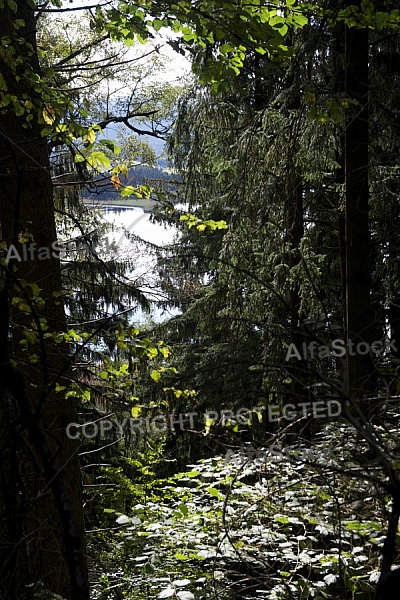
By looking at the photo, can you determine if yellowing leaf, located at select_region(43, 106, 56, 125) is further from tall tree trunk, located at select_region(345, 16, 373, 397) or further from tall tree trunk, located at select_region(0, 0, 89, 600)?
tall tree trunk, located at select_region(345, 16, 373, 397)

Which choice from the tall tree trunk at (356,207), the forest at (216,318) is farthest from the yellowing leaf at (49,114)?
A: the tall tree trunk at (356,207)

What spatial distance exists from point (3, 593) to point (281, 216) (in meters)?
5.28

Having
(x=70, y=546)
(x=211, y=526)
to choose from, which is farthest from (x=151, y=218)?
(x=70, y=546)

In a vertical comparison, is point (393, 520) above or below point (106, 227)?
below

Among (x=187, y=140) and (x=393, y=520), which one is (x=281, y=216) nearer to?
(x=187, y=140)

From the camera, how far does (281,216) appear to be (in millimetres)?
7184

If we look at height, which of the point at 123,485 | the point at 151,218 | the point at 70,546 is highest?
the point at 151,218

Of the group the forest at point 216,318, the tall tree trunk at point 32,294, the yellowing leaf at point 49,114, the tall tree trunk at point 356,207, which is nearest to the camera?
the forest at point 216,318

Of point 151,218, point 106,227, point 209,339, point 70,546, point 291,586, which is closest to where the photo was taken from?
point 70,546

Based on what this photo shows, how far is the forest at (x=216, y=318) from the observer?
2.41 metres

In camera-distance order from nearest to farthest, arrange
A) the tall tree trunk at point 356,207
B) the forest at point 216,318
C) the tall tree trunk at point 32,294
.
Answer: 1. the forest at point 216,318
2. the tall tree trunk at point 32,294
3. the tall tree trunk at point 356,207

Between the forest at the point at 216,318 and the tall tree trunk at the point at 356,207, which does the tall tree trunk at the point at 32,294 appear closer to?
the forest at the point at 216,318

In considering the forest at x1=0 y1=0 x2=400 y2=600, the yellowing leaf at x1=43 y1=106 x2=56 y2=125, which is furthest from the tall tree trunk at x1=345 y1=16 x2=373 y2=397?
the yellowing leaf at x1=43 y1=106 x2=56 y2=125

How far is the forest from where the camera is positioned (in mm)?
2406
